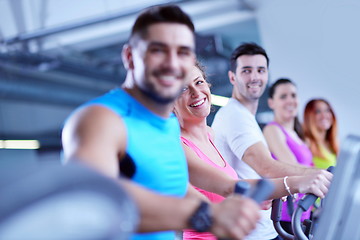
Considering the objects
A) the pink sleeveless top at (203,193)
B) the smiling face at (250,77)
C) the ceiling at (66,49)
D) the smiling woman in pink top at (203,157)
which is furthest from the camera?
the ceiling at (66,49)

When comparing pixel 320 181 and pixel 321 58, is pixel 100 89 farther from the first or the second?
pixel 320 181

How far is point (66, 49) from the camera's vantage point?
809 cm

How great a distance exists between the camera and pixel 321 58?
506 centimetres

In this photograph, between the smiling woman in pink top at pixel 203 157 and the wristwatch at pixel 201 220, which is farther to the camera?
the smiling woman in pink top at pixel 203 157

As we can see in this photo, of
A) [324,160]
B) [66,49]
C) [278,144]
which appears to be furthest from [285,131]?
[66,49]

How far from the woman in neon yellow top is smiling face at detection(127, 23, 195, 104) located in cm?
290

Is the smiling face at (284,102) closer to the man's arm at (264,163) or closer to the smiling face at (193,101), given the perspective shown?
the man's arm at (264,163)

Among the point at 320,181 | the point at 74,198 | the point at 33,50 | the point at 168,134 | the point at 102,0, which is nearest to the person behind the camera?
the point at 74,198

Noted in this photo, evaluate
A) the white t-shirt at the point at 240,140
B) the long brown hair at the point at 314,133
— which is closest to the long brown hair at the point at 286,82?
the long brown hair at the point at 314,133

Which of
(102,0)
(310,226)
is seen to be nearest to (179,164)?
(310,226)

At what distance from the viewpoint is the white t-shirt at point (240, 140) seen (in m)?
2.12

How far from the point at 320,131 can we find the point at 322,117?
122mm

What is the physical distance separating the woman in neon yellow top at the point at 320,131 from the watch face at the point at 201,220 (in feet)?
9.91

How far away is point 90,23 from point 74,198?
594cm
